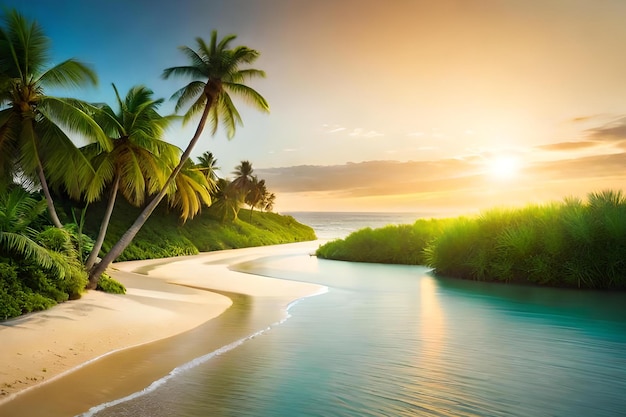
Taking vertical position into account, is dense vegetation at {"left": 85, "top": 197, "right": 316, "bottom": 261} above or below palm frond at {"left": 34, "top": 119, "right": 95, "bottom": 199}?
below

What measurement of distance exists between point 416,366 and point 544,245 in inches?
525

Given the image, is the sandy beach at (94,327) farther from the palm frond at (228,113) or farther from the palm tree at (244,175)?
the palm tree at (244,175)

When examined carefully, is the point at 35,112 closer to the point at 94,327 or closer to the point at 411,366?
the point at 94,327

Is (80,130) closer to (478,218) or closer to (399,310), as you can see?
(399,310)

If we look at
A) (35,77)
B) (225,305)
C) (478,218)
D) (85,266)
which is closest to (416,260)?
(478,218)

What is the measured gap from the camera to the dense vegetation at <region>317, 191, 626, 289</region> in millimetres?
17016

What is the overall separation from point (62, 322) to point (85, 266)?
15.6 ft

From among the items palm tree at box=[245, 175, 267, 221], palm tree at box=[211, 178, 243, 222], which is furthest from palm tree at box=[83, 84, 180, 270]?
palm tree at box=[245, 175, 267, 221]

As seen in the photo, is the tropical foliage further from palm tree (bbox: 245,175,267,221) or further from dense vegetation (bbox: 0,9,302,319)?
palm tree (bbox: 245,175,267,221)

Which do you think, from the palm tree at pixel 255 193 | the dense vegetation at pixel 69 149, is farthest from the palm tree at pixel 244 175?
the dense vegetation at pixel 69 149

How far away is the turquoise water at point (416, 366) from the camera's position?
18.1ft

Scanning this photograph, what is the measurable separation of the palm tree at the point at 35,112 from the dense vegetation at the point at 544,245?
1558 cm

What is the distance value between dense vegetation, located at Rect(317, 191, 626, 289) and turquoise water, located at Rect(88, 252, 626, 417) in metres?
3.92

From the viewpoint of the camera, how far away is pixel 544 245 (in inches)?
723
